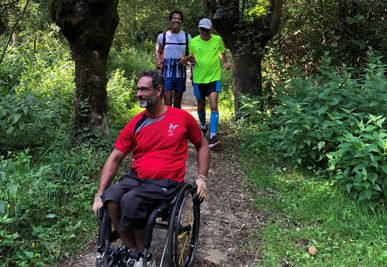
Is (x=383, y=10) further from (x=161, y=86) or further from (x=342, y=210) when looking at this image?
(x=161, y=86)

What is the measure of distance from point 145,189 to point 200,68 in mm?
3798

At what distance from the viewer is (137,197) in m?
3.08

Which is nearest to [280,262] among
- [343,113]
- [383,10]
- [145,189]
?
[145,189]

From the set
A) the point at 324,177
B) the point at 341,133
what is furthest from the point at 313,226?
the point at 341,133

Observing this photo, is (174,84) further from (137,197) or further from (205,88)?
(137,197)

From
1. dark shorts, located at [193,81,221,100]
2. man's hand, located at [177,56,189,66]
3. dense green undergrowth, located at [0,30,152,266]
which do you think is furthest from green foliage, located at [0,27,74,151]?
dark shorts, located at [193,81,221,100]

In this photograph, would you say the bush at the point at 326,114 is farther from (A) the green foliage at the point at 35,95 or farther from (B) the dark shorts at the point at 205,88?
(A) the green foliage at the point at 35,95

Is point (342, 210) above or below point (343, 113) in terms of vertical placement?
below

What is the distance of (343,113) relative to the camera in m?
5.86

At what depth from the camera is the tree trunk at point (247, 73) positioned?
28.3ft

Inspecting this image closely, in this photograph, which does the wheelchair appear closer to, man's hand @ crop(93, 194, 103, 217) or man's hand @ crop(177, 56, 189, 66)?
man's hand @ crop(93, 194, 103, 217)

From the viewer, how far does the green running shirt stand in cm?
666

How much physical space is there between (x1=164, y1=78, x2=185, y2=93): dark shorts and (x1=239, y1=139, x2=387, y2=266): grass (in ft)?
6.44

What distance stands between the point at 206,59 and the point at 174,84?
0.65m
